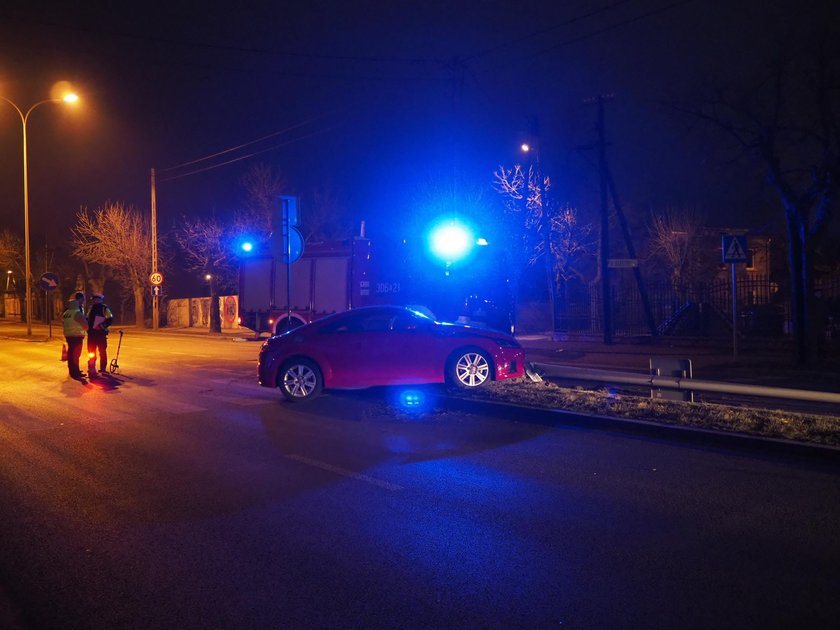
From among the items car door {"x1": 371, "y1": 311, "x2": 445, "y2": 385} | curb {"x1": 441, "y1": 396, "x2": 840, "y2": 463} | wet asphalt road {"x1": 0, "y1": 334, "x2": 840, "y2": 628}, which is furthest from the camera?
car door {"x1": 371, "y1": 311, "x2": 445, "y2": 385}

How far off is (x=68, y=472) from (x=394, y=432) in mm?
3650

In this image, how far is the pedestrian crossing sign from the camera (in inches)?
610

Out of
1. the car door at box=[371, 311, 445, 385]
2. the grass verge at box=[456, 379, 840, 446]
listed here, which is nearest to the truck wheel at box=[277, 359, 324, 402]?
the car door at box=[371, 311, 445, 385]

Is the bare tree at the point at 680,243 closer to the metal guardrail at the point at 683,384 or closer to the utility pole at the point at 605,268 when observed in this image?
the utility pole at the point at 605,268

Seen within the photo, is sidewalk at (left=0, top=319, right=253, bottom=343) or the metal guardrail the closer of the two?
the metal guardrail

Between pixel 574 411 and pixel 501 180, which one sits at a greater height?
pixel 501 180

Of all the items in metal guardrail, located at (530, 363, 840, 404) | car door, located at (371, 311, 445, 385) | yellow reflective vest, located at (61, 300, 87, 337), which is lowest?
metal guardrail, located at (530, 363, 840, 404)

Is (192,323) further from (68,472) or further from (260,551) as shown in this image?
(260,551)

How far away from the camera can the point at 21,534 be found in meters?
5.27

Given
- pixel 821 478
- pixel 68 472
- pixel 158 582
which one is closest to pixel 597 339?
pixel 821 478

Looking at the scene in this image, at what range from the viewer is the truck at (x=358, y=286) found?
61.7ft

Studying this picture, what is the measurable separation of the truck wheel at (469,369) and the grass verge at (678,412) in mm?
214

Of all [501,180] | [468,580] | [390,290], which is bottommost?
[468,580]

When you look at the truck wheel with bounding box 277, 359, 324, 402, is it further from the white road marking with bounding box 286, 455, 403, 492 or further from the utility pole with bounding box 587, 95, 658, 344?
the utility pole with bounding box 587, 95, 658, 344
